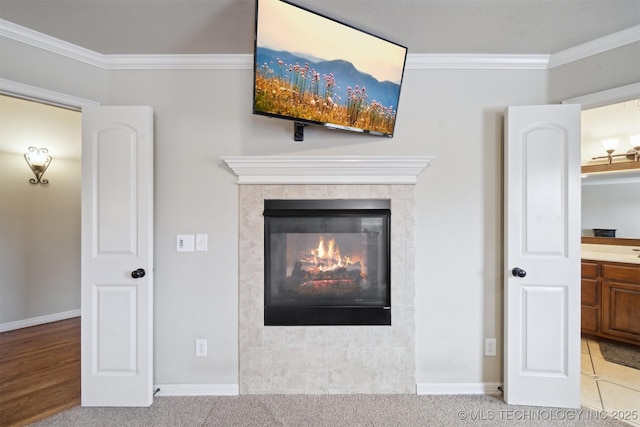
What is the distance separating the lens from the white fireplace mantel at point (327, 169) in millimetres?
1962

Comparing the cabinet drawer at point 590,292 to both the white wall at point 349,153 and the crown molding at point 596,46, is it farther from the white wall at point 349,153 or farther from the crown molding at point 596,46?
the crown molding at point 596,46

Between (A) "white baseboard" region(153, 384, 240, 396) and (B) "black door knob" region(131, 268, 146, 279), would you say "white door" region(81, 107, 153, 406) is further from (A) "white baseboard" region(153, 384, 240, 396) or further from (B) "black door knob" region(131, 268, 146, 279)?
(A) "white baseboard" region(153, 384, 240, 396)

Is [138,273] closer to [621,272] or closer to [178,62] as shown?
[178,62]

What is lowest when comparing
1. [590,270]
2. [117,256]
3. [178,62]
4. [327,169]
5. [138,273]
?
[590,270]

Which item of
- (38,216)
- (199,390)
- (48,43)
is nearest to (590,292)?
(199,390)

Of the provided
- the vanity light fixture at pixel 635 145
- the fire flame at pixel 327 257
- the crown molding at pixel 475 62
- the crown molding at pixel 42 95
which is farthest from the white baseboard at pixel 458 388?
the crown molding at pixel 42 95

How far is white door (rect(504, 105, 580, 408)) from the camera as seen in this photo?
189cm

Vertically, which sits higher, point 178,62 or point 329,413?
point 178,62

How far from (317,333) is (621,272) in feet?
10.4

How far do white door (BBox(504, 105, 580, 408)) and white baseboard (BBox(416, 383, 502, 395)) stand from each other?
107 millimetres

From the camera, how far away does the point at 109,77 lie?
206 cm

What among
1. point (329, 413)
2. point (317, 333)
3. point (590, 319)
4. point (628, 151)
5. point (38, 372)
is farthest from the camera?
point (628, 151)

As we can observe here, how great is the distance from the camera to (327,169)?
1993 millimetres

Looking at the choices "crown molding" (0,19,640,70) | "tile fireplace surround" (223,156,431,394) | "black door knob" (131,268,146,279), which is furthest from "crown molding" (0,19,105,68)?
"black door knob" (131,268,146,279)
